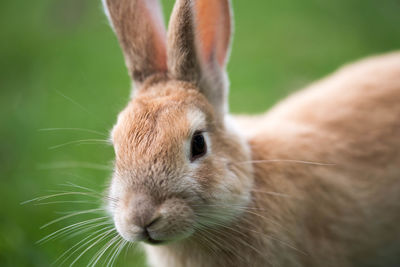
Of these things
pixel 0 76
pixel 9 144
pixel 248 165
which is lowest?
pixel 248 165

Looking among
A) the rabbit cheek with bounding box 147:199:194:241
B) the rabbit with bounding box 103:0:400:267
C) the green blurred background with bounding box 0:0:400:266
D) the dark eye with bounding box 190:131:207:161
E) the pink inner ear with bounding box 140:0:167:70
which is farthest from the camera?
the green blurred background with bounding box 0:0:400:266

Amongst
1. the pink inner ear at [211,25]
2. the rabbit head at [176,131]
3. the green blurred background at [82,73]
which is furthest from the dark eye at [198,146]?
the green blurred background at [82,73]

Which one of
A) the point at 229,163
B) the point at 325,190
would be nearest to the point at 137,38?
the point at 229,163

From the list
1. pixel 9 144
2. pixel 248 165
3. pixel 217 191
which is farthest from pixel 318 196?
pixel 9 144

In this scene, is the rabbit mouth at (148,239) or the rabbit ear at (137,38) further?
the rabbit ear at (137,38)

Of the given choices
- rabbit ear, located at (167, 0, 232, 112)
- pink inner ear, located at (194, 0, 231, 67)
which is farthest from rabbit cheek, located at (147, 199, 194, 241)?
pink inner ear, located at (194, 0, 231, 67)

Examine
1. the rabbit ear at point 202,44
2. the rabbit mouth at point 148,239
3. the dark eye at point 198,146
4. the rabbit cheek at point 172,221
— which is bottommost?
the rabbit mouth at point 148,239

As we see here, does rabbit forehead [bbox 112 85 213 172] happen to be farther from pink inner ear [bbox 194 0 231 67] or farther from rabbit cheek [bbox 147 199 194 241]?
pink inner ear [bbox 194 0 231 67]

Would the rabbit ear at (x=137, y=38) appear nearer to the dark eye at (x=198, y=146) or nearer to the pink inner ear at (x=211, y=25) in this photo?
the pink inner ear at (x=211, y=25)

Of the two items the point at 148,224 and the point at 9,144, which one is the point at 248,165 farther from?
the point at 9,144
